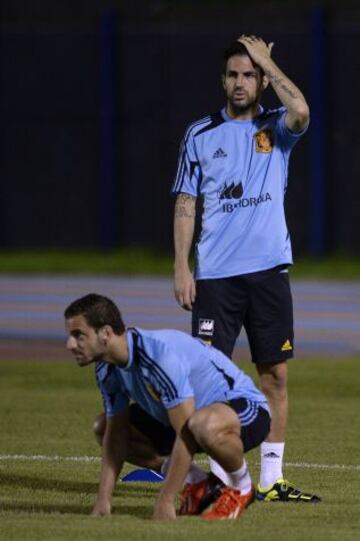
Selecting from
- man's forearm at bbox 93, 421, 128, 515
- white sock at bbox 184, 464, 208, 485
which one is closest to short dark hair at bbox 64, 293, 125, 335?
man's forearm at bbox 93, 421, 128, 515

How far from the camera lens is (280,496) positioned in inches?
346

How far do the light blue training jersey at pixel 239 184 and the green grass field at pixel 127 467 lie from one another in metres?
1.27

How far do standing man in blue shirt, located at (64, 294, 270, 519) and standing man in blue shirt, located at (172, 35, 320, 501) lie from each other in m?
0.93

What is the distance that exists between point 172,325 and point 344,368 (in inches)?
157

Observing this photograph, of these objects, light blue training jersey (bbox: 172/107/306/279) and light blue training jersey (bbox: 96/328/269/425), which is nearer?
light blue training jersey (bbox: 96/328/269/425)

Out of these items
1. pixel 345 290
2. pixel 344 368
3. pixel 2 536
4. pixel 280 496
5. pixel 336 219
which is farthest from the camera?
pixel 336 219

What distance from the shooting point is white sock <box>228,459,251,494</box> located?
7.83 meters

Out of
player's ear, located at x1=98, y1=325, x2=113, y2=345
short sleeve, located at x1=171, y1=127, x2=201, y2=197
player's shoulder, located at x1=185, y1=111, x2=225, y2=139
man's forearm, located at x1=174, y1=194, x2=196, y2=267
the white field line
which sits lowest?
the white field line

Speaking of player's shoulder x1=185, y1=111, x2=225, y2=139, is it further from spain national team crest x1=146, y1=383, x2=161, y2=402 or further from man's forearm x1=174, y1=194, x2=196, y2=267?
spain national team crest x1=146, y1=383, x2=161, y2=402

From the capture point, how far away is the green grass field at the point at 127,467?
25.0 ft

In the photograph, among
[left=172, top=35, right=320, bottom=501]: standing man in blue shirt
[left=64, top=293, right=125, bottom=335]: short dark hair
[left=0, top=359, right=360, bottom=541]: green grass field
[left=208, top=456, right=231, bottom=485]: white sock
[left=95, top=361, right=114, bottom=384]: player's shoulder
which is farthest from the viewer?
[left=172, top=35, right=320, bottom=501]: standing man in blue shirt

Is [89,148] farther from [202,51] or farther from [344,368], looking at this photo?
[344,368]

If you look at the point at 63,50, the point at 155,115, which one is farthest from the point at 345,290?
the point at 63,50

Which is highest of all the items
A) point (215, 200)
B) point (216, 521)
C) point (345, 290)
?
point (215, 200)
